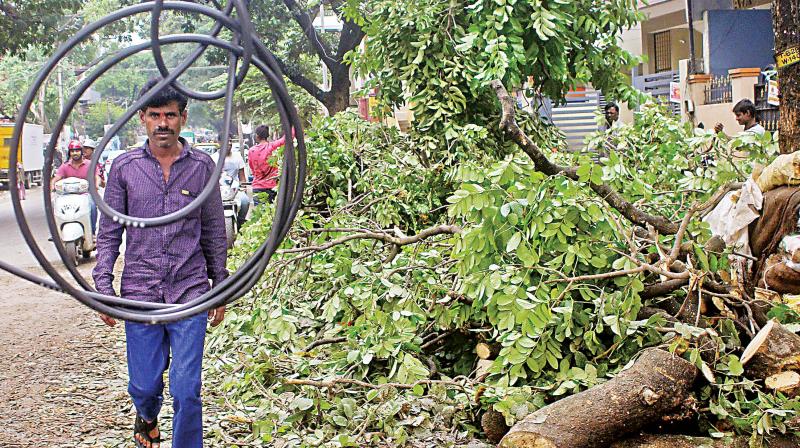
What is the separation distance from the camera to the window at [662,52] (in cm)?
2469

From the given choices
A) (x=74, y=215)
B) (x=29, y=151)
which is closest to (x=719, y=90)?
(x=74, y=215)

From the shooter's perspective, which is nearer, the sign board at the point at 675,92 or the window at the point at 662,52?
the sign board at the point at 675,92

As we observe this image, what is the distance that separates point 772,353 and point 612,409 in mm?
812

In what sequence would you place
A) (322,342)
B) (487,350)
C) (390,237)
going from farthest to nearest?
(390,237), (322,342), (487,350)

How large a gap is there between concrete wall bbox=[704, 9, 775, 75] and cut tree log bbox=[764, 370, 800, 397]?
14790 mm

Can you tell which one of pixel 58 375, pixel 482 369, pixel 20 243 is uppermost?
pixel 482 369

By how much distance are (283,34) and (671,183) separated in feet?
52.1

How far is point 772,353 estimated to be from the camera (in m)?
3.98

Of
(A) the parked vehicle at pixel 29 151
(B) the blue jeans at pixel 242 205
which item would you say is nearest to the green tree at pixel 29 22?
(B) the blue jeans at pixel 242 205

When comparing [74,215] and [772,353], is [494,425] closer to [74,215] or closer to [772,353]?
[772,353]

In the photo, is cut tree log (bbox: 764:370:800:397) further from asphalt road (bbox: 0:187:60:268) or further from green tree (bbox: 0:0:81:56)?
green tree (bbox: 0:0:81:56)

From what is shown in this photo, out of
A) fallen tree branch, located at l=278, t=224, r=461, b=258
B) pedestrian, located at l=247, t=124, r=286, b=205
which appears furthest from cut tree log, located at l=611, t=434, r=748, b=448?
pedestrian, located at l=247, t=124, r=286, b=205

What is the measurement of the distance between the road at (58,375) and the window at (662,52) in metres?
19.7

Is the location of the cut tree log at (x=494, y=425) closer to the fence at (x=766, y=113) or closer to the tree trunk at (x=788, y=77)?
the tree trunk at (x=788, y=77)
